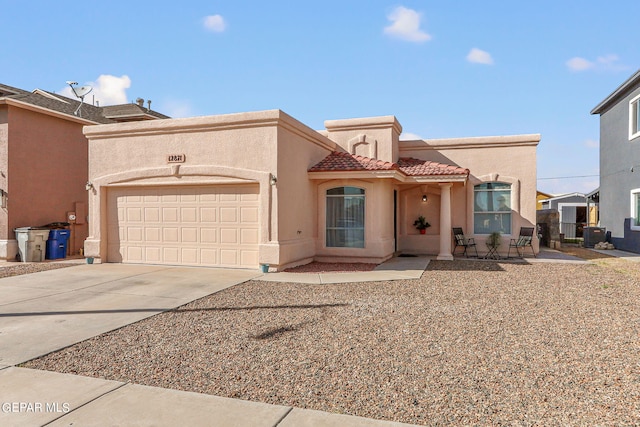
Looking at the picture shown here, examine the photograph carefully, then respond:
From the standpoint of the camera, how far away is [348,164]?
13.6 meters

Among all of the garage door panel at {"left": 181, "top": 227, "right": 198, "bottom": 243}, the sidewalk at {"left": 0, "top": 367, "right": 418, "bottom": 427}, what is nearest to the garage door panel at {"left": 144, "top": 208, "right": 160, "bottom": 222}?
the garage door panel at {"left": 181, "top": 227, "right": 198, "bottom": 243}

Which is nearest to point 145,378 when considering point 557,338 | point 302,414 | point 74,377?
point 74,377

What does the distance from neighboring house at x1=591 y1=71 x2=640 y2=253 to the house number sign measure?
1670 centimetres

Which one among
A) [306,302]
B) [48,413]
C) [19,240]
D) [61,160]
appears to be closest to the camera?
[48,413]

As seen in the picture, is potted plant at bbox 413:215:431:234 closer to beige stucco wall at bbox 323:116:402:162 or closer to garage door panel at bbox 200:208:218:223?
beige stucco wall at bbox 323:116:402:162

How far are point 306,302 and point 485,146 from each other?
11.0 meters

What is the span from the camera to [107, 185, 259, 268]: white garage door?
1189cm

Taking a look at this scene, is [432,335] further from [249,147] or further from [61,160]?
[61,160]

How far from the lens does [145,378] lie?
4.44 meters

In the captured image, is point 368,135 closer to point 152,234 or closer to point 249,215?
point 249,215

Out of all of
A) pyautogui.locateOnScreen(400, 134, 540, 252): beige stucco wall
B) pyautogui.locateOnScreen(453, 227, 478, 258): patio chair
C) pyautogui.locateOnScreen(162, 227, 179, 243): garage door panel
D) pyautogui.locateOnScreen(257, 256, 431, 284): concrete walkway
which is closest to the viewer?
pyautogui.locateOnScreen(257, 256, 431, 284): concrete walkway

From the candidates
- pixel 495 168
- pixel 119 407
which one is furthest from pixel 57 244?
pixel 495 168

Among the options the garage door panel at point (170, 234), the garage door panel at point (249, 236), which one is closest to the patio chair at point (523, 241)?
the garage door panel at point (249, 236)

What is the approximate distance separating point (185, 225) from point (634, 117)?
17.9m
